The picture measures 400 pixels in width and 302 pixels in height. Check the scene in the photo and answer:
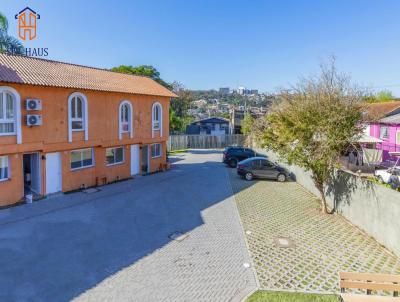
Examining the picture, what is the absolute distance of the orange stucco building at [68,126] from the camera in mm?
14609

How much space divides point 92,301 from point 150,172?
17.2m

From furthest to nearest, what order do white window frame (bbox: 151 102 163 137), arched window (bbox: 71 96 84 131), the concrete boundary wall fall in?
white window frame (bbox: 151 102 163 137) < arched window (bbox: 71 96 84 131) < the concrete boundary wall

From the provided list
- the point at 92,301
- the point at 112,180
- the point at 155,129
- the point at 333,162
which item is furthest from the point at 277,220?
the point at 155,129

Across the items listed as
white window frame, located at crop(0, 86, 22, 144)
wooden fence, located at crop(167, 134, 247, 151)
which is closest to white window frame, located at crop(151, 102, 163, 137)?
white window frame, located at crop(0, 86, 22, 144)

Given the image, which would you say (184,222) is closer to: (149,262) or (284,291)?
(149,262)

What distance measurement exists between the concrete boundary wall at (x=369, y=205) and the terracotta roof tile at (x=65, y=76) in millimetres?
14345

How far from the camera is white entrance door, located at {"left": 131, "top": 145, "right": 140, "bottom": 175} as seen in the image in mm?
22609

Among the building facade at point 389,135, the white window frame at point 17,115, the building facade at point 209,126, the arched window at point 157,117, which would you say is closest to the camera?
the white window frame at point 17,115

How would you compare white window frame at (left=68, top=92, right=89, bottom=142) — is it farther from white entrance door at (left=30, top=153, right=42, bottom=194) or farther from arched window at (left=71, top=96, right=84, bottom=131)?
white entrance door at (left=30, top=153, right=42, bottom=194)

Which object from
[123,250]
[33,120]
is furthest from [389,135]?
[33,120]

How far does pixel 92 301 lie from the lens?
7.39 metres

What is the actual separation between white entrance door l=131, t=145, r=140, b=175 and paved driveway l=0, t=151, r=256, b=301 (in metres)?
5.32

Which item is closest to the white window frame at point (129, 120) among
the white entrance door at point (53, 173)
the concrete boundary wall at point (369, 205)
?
the white entrance door at point (53, 173)

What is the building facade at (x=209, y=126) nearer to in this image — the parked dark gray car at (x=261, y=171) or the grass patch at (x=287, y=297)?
the parked dark gray car at (x=261, y=171)
